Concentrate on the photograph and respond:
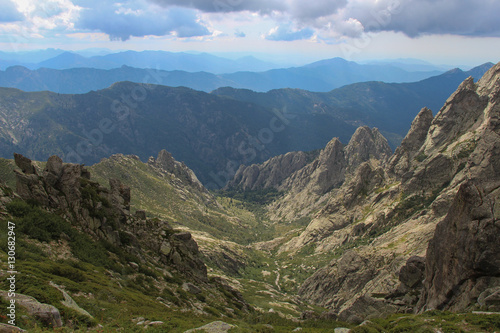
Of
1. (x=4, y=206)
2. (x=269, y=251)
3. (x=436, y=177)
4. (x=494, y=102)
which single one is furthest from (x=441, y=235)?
(x=269, y=251)

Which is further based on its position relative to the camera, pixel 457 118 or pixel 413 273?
pixel 457 118

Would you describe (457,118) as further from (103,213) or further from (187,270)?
(103,213)

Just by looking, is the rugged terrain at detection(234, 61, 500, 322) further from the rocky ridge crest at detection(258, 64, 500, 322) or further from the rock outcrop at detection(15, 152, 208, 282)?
the rock outcrop at detection(15, 152, 208, 282)

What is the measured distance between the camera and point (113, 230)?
45.2 metres

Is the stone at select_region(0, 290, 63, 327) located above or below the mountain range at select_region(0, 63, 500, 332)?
above

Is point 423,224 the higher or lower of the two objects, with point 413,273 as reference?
lower

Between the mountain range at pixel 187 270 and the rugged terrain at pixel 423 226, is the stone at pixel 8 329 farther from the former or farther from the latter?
the rugged terrain at pixel 423 226

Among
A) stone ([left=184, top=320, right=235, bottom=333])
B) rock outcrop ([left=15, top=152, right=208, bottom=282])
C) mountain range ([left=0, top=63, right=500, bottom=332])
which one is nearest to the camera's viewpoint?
stone ([left=184, top=320, right=235, bottom=333])

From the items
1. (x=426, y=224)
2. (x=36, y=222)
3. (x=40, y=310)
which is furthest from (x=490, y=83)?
(x=40, y=310)

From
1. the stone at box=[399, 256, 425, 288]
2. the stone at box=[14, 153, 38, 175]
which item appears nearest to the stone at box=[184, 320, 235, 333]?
the stone at box=[14, 153, 38, 175]

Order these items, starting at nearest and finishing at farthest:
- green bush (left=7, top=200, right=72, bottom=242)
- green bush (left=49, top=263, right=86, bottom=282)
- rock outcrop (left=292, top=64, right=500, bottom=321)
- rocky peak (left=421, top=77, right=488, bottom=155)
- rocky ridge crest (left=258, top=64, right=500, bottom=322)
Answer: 1. green bush (left=49, top=263, right=86, bottom=282)
2. green bush (left=7, top=200, right=72, bottom=242)
3. rock outcrop (left=292, top=64, right=500, bottom=321)
4. rocky ridge crest (left=258, top=64, right=500, bottom=322)
5. rocky peak (left=421, top=77, right=488, bottom=155)

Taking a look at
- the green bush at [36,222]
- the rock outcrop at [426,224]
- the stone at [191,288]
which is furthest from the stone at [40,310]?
the rock outcrop at [426,224]

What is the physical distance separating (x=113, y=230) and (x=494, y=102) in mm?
156974

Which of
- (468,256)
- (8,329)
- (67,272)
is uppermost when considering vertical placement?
(8,329)
